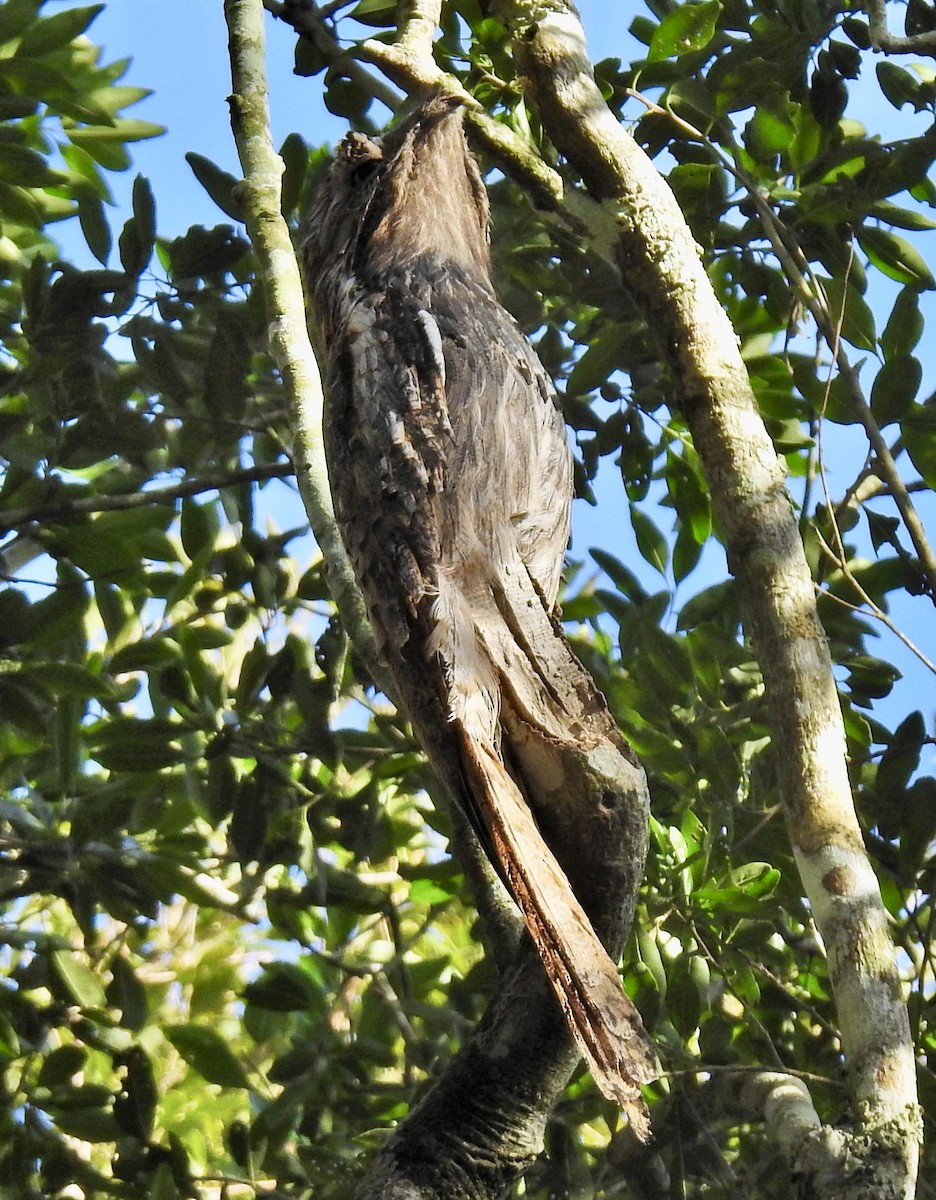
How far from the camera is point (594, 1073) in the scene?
1282mm

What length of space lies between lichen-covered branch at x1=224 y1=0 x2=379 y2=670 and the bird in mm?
90

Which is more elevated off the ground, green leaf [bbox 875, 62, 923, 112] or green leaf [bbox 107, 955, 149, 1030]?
green leaf [bbox 875, 62, 923, 112]

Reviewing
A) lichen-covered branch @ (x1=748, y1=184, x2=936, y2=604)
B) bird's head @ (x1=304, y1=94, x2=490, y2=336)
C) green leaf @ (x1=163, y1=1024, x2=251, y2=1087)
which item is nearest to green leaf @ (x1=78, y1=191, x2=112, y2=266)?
bird's head @ (x1=304, y1=94, x2=490, y2=336)

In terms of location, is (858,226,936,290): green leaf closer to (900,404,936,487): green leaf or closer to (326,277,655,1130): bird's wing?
(900,404,936,487): green leaf

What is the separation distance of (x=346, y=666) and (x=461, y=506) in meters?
Answer: 1.41

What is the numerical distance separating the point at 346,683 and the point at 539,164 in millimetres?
1399

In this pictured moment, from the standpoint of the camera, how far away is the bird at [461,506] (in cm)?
147

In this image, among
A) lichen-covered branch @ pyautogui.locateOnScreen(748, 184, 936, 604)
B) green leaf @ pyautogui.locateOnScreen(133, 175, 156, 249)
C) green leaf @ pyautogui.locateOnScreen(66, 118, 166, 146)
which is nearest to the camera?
lichen-covered branch @ pyautogui.locateOnScreen(748, 184, 936, 604)

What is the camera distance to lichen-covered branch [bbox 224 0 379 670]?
236 cm

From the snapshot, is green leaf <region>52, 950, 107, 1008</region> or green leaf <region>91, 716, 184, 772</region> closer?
green leaf <region>91, 716, 184, 772</region>

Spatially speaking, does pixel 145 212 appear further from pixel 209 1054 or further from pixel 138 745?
pixel 209 1054

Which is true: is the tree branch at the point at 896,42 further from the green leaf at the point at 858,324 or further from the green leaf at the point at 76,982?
the green leaf at the point at 76,982

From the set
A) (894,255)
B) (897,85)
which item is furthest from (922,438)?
(897,85)

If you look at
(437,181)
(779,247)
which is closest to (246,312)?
(437,181)
